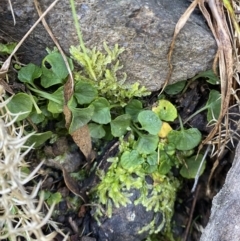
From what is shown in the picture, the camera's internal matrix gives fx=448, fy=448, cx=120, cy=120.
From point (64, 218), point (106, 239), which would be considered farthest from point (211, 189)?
point (64, 218)

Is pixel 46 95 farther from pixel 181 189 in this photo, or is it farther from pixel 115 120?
pixel 181 189

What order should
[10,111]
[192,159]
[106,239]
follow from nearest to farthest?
1. [10,111]
2. [106,239]
3. [192,159]

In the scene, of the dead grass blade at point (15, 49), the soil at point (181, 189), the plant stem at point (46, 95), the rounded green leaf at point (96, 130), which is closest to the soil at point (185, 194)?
the soil at point (181, 189)

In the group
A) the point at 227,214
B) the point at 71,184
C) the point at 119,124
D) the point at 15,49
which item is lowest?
the point at 71,184

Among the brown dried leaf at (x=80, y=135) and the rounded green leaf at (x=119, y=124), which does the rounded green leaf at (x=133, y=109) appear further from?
the brown dried leaf at (x=80, y=135)

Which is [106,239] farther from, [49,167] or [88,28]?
[88,28]

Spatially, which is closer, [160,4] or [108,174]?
[160,4]

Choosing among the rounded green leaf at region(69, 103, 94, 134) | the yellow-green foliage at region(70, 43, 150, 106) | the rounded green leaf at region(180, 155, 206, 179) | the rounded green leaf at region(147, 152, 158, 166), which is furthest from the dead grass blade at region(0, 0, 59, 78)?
the rounded green leaf at region(180, 155, 206, 179)

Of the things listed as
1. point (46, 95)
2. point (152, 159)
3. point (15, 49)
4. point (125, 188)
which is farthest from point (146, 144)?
point (15, 49)
